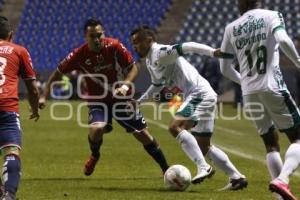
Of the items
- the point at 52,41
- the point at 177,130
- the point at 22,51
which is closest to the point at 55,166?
the point at 177,130

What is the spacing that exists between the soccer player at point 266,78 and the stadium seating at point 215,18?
1127 inches

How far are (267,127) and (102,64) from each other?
3.49 m

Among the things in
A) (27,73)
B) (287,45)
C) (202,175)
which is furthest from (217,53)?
(27,73)

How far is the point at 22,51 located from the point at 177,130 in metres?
2.89

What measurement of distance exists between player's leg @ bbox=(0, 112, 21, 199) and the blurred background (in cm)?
2883

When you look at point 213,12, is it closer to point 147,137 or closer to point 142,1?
point 142,1

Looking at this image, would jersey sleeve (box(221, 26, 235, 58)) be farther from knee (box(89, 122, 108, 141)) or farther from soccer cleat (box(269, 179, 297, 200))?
knee (box(89, 122, 108, 141))

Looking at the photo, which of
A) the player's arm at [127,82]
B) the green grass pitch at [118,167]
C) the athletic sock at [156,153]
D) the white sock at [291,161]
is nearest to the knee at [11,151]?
the green grass pitch at [118,167]

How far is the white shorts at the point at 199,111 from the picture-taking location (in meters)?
10.3

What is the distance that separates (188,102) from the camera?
1038cm

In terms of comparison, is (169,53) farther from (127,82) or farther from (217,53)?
(217,53)

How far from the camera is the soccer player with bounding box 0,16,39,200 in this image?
768cm

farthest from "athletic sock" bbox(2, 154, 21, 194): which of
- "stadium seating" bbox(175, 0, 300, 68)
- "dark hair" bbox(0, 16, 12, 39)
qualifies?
"stadium seating" bbox(175, 0, 300, 68)

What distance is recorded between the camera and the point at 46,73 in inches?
1428
